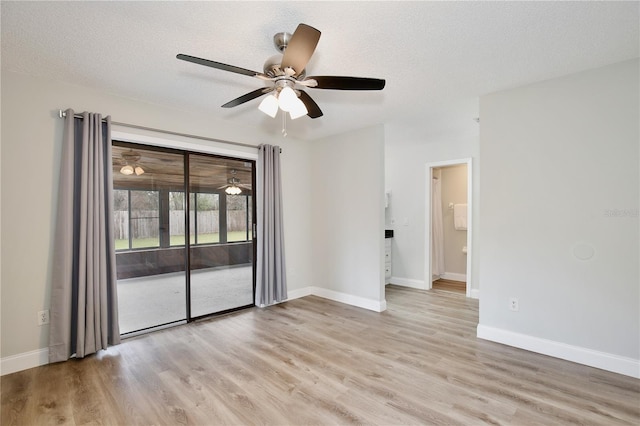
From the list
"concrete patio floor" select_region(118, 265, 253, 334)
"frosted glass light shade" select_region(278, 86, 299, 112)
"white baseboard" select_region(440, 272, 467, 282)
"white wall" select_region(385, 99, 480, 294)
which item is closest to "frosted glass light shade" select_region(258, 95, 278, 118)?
"frosted glass light shade" select_region(278, 86, 299, 112)

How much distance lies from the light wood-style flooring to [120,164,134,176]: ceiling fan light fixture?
1785mm

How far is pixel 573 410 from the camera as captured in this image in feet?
6.49

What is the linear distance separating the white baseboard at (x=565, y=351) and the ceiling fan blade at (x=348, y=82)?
267 centimetres

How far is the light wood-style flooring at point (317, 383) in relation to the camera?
6.41 feet

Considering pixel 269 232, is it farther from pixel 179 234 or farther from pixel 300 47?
pixel 300 47

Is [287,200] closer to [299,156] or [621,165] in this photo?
[299,156]

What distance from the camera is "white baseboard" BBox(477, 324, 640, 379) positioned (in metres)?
2.40

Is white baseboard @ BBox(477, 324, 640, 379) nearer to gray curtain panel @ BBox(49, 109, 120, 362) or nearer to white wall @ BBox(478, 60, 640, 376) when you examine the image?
white wall @ BBox(478, 60, 640, 376)

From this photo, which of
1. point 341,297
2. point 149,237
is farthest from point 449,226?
point 149,237

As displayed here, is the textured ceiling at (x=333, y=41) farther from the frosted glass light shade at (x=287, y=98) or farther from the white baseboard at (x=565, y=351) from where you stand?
the white baseboard at (x=565, y=351)

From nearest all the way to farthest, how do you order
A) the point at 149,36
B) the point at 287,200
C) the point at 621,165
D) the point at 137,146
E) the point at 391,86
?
the point at 149,36
the point at 621,165
the point at 391,86
the point at 137,146
the point at 287,200

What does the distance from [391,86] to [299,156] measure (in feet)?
7.25

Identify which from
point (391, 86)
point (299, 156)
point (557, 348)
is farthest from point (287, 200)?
point (557, 348)

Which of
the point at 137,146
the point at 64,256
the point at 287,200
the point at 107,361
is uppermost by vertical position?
the point at 137,146
